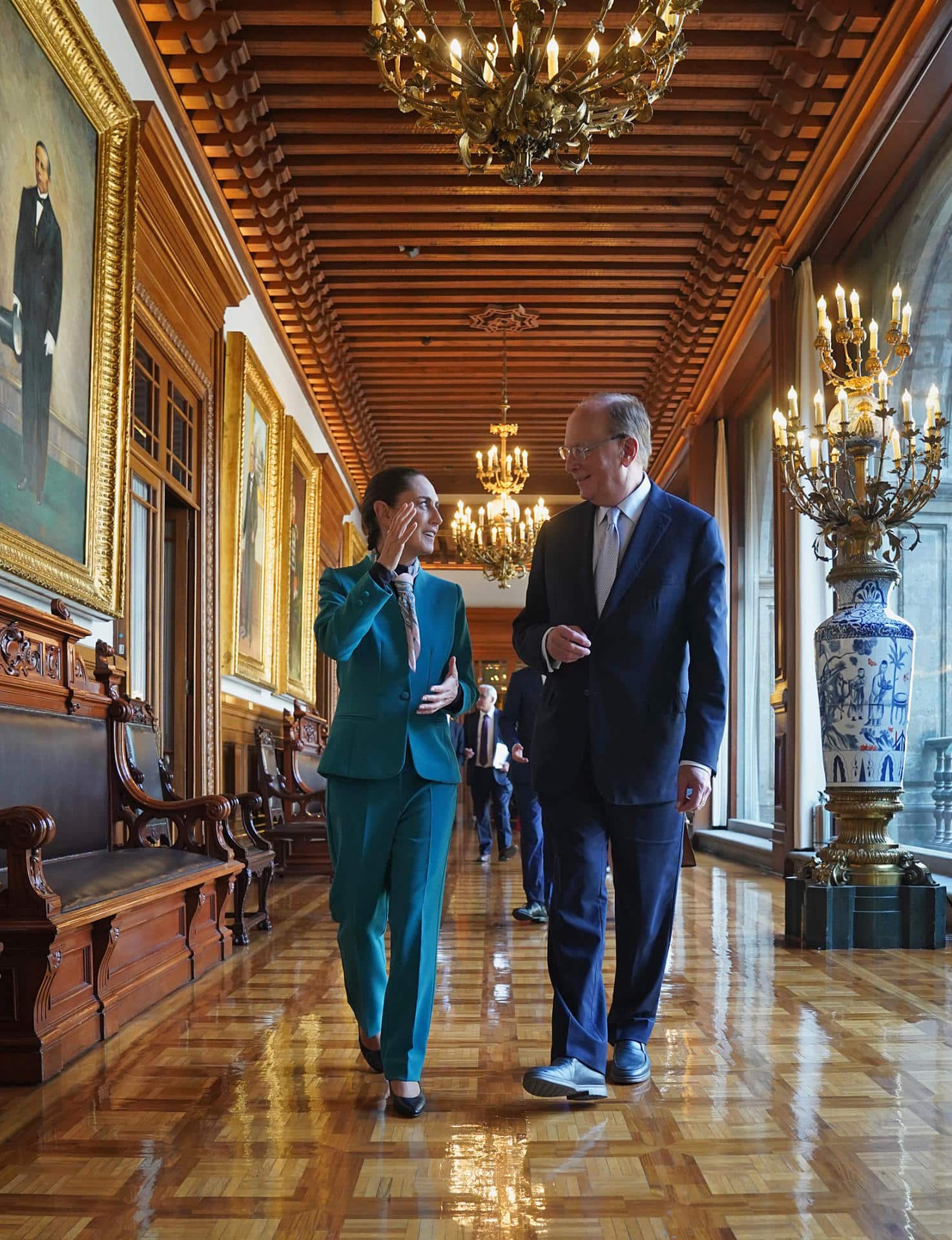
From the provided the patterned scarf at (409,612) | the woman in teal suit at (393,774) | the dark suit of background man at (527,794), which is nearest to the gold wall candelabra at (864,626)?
the dark suit of background man at (527,794)

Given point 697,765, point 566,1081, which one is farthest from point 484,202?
point 566,1081

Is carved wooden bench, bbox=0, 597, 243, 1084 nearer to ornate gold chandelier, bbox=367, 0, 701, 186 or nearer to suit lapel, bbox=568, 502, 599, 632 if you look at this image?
suit lapel, bbox=568, 502, 599, 632

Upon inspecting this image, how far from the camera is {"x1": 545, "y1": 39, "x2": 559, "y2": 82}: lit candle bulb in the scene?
4043mm

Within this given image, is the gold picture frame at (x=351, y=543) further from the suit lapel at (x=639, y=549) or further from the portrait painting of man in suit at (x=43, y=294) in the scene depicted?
the suit lapel at (x=639, y=549)

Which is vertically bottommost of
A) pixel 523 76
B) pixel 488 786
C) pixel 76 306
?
pixel 488 786

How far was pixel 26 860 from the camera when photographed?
2.91 meters

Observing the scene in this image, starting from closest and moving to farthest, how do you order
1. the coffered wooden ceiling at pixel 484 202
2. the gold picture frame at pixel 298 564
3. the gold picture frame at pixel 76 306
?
the gold picture frame at pixel 76 306 < the coffered wooden ceiling at pixel 484 202 < the gold picture frame at pixel 298 564

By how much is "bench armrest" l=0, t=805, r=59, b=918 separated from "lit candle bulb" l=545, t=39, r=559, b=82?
3.01 m

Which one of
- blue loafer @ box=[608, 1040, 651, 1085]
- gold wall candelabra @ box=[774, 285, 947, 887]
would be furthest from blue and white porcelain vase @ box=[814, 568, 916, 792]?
blue loafer @ box=[608, 1040, 651, 1085]

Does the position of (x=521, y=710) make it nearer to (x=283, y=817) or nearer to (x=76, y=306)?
(x=76, y=306)

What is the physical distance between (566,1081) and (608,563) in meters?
1.19

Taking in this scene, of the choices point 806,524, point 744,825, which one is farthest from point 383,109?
point 744,825

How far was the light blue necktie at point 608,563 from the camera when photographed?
2834 millimetres

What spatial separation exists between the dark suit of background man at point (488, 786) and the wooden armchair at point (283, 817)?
1.62 m
